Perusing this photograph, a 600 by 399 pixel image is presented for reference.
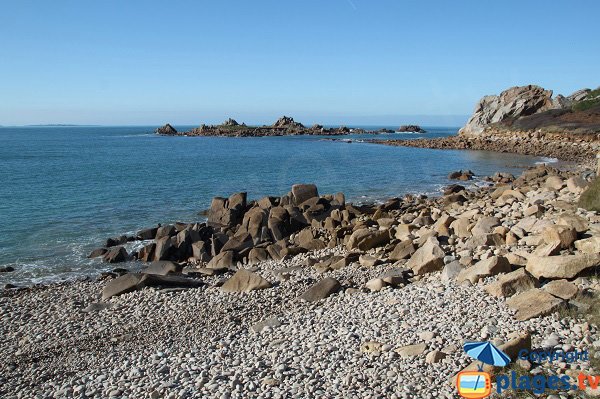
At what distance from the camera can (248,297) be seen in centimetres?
1348

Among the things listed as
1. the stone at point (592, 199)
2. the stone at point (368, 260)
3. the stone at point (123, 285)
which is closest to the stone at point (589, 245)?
the stone at point (592, 199)

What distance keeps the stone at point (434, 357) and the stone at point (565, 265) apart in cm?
401

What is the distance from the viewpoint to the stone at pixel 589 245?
37.8 feet

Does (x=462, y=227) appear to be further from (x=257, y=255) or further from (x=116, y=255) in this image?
(x=116, y=255)

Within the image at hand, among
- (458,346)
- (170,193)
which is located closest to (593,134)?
(170,193)

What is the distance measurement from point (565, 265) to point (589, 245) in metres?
1.64

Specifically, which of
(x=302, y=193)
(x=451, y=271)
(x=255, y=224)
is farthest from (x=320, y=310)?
(x=302, y=193)

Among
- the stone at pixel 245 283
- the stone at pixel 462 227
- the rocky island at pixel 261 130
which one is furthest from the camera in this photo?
the rocky island at pixel 261 130

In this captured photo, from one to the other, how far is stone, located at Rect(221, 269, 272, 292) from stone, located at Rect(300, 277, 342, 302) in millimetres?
1704

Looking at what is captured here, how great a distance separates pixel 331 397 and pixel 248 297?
6318 mm

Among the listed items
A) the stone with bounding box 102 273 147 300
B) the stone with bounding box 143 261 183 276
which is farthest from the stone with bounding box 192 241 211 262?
the stone with bounding box 102 273 147 300

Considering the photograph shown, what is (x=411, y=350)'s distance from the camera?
8.48 metres

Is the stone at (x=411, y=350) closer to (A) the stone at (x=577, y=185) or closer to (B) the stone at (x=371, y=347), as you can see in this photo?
(B) the stone at (x=371, y=347)

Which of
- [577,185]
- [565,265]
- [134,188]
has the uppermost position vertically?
[577,185]
